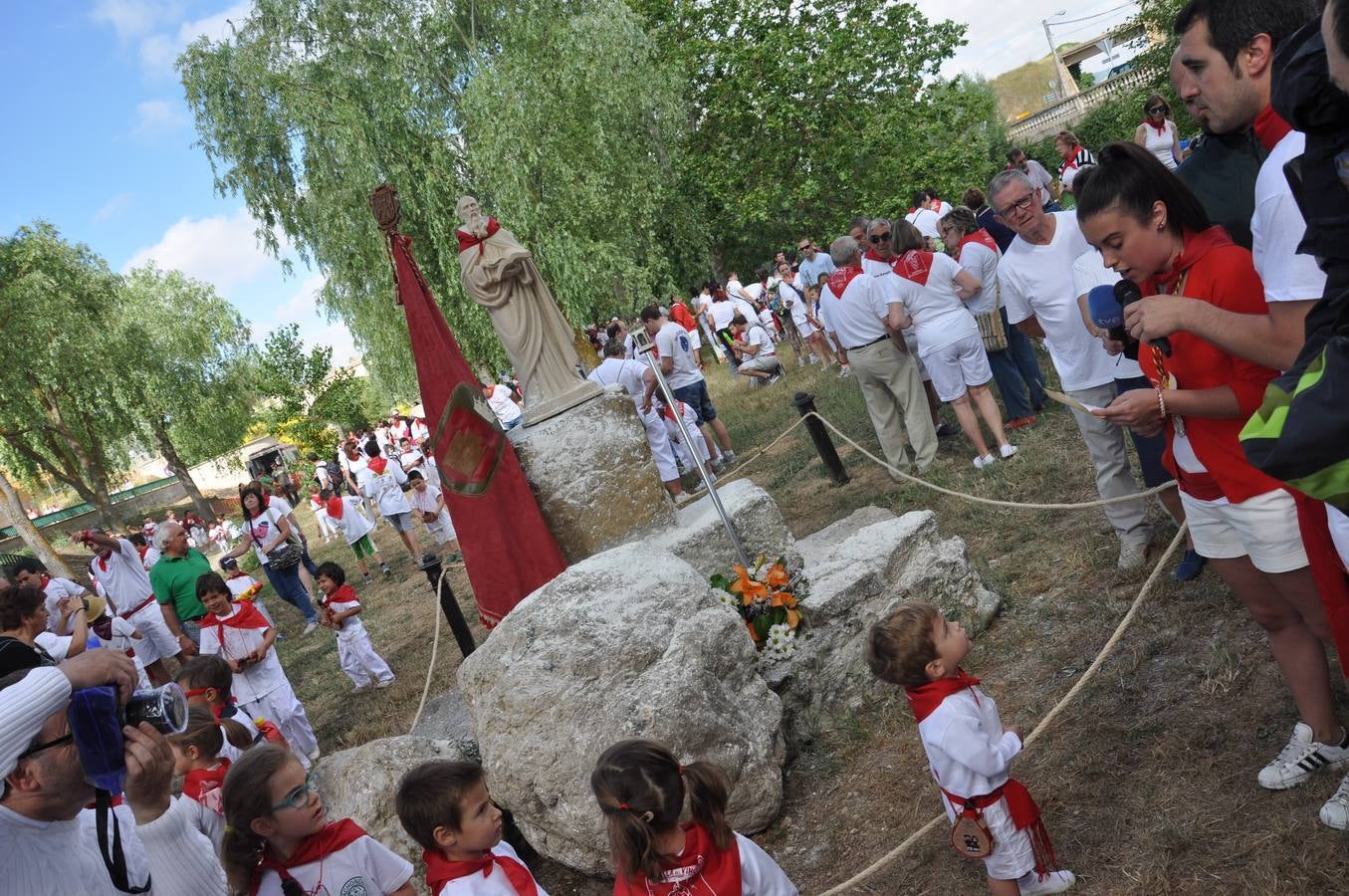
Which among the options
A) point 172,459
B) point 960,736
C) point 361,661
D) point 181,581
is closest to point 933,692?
point 960,736

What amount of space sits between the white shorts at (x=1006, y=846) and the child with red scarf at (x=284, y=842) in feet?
5.88

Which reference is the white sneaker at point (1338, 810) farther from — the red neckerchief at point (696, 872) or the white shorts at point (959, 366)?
the white shorts at point (959, 366)

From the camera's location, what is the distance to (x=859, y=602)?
492 centimetres

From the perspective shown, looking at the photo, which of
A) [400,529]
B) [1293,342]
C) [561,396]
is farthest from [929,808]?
[400,529]

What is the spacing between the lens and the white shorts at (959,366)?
7.33 metres

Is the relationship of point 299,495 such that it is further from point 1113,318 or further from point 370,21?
point 1113,318

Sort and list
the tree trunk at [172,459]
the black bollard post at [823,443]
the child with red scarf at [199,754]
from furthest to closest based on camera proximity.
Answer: the tree trunk at [172,459], the black bollard post at [823,443], the child with red scarf at [199,754]

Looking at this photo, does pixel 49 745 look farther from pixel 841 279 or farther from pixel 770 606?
pixel 841 279

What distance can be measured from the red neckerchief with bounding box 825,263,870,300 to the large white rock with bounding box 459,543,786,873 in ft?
13.9

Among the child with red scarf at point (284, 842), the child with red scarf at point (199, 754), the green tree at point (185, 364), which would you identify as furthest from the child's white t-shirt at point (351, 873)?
the green tree at point (185, 364)

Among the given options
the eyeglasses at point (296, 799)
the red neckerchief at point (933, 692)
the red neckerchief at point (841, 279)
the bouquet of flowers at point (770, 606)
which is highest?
the red neckerchief at point (841, 279)

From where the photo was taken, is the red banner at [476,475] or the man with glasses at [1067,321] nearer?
the man with glasses at [1067,321]

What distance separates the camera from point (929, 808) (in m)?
3.65

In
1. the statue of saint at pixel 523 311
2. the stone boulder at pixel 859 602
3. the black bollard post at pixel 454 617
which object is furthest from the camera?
the black bollard post at pixel 454 617
